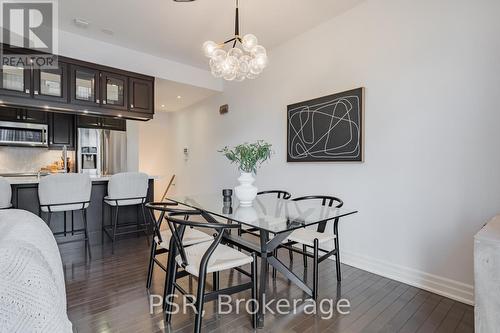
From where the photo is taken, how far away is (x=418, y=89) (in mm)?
2311

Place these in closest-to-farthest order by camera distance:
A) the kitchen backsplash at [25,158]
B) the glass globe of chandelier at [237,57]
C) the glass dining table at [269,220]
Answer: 1. the glass dining table at [269,220]
2. the glass globe of chandelier at [237,57]
3. the kitchen backsplash at [25,158]

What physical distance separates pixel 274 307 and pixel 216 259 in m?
0.69

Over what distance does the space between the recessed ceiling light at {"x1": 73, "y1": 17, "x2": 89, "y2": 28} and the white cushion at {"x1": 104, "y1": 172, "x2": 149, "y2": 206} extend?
1.92 m

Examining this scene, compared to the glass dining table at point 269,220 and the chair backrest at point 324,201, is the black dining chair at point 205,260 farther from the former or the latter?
the chair backrest at point 324,201

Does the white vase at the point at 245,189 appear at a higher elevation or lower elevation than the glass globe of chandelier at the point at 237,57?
lower

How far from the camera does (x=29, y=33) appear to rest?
Result: 312 centimetres

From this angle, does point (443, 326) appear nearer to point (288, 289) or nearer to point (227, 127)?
point (288, 289)

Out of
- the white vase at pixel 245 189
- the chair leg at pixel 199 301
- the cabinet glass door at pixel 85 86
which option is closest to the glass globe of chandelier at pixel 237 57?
the white vase at pixel 245 189

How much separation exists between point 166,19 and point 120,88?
1.28 metres

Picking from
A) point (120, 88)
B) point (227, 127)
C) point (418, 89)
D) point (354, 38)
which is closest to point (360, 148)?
point (418, 89)

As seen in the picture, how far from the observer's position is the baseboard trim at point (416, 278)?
80.9 inches

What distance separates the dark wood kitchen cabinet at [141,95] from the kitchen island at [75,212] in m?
1.10

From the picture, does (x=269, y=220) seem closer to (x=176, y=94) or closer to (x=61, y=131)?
(x=176, y=94)

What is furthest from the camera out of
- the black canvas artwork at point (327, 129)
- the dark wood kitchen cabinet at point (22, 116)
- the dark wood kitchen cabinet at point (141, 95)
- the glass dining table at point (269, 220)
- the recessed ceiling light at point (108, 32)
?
the dark wood kitchen cabinet at point (22, 116)
